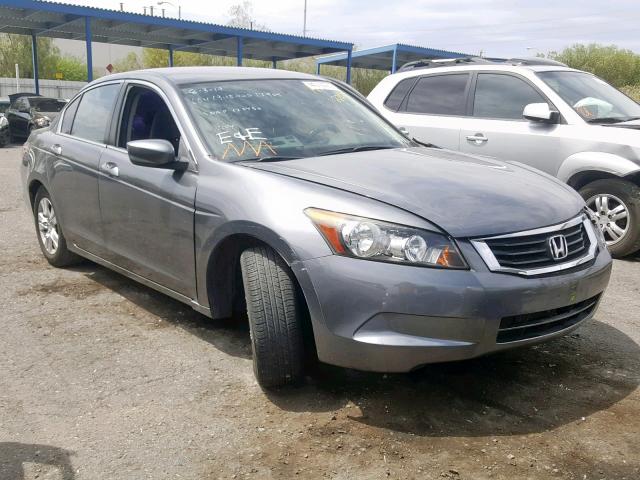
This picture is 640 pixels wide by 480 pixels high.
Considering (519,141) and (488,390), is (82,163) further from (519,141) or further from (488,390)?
(519,141)

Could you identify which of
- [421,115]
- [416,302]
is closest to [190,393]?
[416,302]

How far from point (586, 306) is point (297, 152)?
1741 millimetres

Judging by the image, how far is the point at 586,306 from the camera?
3.25 metres

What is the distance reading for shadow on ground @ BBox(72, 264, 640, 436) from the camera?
300 centimetres

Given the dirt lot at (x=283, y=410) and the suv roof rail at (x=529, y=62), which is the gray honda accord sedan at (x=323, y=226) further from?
the suv roof rail at (x=529, y=62)

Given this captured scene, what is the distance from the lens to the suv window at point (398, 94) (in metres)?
7.60

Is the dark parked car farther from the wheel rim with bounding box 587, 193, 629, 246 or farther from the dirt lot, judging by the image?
the wheel rim with bounding box 587, 193, 629, 246

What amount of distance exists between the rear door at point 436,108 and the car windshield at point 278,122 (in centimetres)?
267

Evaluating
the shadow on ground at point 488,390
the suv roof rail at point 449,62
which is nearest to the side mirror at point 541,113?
the suv roof rail at point 449,62

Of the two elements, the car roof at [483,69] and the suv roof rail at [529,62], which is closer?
the car roof at [483,69]

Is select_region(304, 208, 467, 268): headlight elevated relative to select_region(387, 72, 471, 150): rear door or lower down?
lower down

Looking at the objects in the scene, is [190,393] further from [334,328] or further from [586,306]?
[586,306]

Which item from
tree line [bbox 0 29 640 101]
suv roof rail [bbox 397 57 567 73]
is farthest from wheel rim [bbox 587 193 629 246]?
tree line [bbox 0 29 640 101]

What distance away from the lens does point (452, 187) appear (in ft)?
10.5
